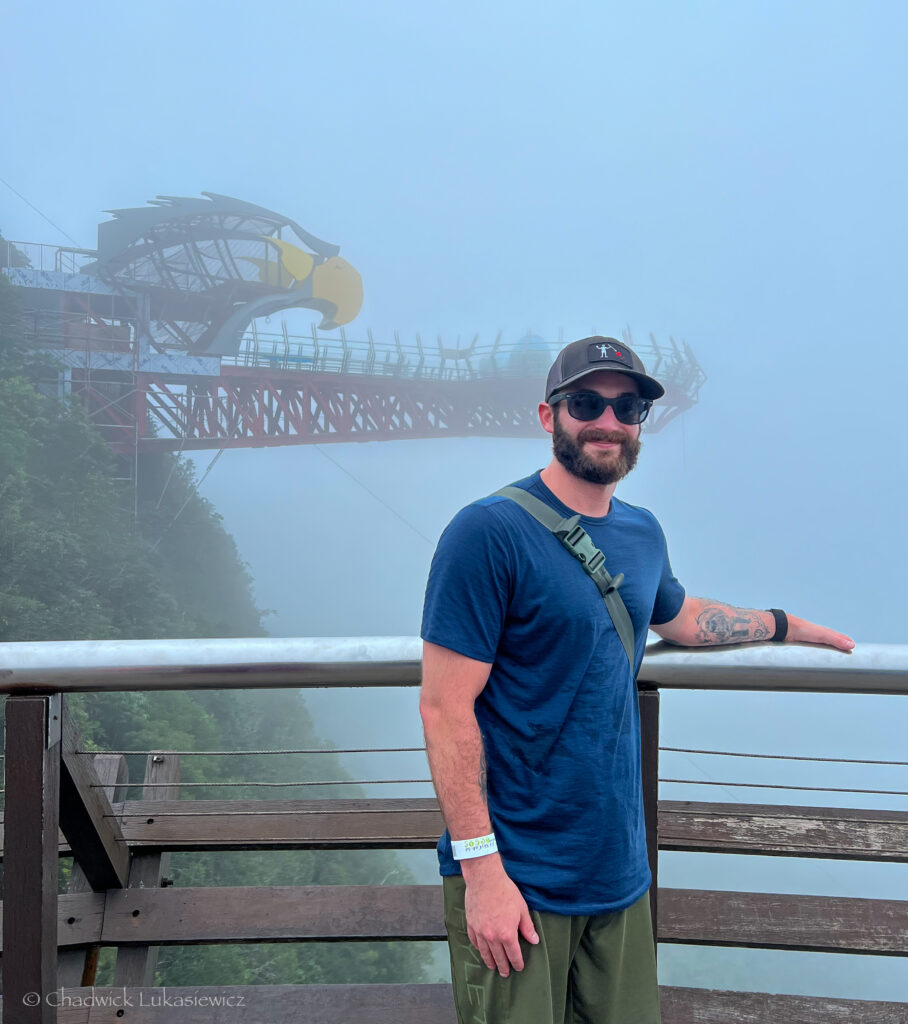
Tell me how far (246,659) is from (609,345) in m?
0.59

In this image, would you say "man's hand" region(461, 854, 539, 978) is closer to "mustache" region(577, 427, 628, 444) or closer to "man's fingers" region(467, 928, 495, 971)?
"man's fingers" region(467, 928, 495, 971)

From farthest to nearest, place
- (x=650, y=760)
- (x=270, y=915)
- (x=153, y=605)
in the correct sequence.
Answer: (x=153, y=605), (x=270, y=915), (x=650, y=760)

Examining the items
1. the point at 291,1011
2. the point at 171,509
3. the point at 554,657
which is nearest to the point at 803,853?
the point at 554,657

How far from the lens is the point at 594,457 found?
104cm

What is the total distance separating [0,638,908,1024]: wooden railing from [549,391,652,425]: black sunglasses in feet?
0.98

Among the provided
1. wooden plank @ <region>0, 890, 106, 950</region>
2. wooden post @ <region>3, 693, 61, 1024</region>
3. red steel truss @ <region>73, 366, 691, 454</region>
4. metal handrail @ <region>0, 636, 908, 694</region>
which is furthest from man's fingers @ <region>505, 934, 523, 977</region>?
red steel truss @ <region>73, 366, 691, 454</region>

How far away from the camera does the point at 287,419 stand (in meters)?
38.3

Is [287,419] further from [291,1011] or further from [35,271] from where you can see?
[291,1011]

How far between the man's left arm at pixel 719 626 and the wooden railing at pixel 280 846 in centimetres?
15

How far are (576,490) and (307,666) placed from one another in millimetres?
386

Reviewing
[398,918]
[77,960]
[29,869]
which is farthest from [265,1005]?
[29,869]

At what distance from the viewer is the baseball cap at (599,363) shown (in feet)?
3.50

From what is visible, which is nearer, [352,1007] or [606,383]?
[606,383]

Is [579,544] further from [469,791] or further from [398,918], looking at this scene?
[398,918]
